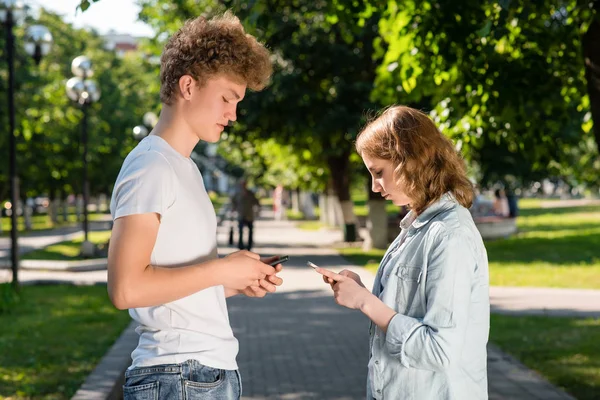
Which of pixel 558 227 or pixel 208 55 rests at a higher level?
pixel 208 55

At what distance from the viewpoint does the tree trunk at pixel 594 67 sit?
27.0 feet

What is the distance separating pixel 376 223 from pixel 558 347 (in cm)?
1689

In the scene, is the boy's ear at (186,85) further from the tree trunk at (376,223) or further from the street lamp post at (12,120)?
the tree trunk at (376,223)

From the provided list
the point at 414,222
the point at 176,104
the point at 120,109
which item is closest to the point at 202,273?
the point at 176,104

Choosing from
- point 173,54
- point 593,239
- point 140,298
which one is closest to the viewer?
point 140,298

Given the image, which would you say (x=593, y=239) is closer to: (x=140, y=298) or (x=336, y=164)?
(x=336, y=164)

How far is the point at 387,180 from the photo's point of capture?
3283mm

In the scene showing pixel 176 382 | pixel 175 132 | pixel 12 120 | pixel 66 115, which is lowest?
pixel 176 382

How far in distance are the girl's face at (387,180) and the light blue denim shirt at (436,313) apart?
9 cm

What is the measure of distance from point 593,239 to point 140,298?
27091 mm

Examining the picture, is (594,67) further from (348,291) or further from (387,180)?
(348,291)

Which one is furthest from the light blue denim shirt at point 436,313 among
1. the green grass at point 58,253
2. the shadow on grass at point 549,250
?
the green grass at point 58,253

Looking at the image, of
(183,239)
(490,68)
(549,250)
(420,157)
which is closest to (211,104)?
(183,239)

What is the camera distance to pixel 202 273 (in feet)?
9.42
